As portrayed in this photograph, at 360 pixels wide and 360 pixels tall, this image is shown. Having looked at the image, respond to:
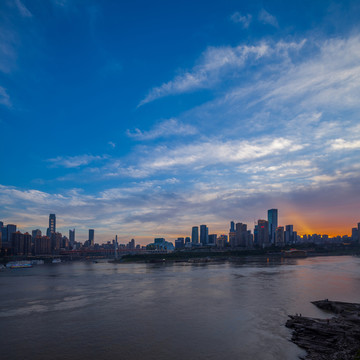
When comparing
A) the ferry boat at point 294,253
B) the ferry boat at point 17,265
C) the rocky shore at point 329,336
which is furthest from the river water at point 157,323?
the ferry boat at point 294,253

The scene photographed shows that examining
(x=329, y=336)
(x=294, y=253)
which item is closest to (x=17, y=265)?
(x=329, y=336)

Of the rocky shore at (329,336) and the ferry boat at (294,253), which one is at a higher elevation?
the rocky shore at (329,336)

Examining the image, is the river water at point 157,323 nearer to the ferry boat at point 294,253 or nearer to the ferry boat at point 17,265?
the ferry boat at point 17,265

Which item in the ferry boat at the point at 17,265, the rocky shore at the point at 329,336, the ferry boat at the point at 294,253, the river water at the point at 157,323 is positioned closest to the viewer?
the rocky shore at the point at 329,336

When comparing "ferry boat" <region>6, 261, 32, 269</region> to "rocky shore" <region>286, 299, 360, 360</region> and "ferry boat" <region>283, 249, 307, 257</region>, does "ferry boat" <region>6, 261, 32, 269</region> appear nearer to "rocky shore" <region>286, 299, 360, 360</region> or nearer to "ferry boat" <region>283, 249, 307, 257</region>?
"rocky shore" <region>286, 299, 360, 360</region>

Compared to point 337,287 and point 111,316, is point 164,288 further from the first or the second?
point 337,287

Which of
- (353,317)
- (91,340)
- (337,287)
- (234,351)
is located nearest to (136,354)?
(91,340)

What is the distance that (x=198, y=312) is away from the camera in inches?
1243

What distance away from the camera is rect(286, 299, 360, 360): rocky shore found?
1828cm

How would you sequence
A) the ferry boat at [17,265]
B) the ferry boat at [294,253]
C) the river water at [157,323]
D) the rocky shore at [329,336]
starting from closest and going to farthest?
the rocky shore at [329,336] → the river water at [157,323] → the ferry boat at [17,265] → the ferry boat at [294,253]

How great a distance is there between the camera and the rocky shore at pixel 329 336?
60.0 feet

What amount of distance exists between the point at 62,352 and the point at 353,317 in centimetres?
2387

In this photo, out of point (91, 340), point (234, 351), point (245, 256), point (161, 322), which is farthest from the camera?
point (245, 256)

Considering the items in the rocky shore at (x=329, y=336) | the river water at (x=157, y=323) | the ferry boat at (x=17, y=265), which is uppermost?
the rocky shore at (x=329, y=336)
